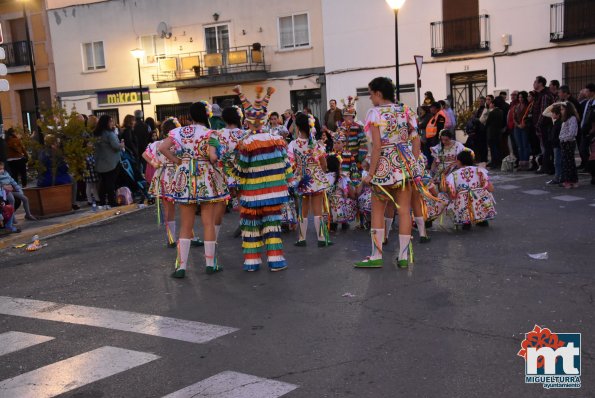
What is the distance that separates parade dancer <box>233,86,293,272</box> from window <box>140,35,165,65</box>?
78.4 ft

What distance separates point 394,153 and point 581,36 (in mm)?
17120

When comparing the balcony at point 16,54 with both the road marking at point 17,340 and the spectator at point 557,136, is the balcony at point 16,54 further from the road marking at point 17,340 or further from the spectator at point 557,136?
the road marking at point 17,340

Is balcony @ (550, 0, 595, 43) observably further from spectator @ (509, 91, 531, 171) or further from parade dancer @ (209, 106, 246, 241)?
parade dancer @ (209, 106, 246, 241)

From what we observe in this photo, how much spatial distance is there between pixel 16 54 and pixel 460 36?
20.2 m

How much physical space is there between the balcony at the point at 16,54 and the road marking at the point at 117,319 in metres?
27.3

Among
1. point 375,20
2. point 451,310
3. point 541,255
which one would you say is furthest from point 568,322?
point 375,20

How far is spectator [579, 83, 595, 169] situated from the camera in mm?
12734

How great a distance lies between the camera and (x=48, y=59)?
3272cm

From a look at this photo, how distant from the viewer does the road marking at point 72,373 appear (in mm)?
4547

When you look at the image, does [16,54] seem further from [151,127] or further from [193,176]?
[193,176]

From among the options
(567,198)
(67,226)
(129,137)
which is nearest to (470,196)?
(567,198)

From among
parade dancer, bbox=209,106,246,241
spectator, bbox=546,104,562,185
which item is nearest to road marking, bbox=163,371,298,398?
parade dancer, bbox=209,106,246,241

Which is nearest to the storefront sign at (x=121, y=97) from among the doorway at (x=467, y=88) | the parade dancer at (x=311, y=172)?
the doorway at (x=467, y=88)

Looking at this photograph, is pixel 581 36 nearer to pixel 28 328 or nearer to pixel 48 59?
pixel 28 328
